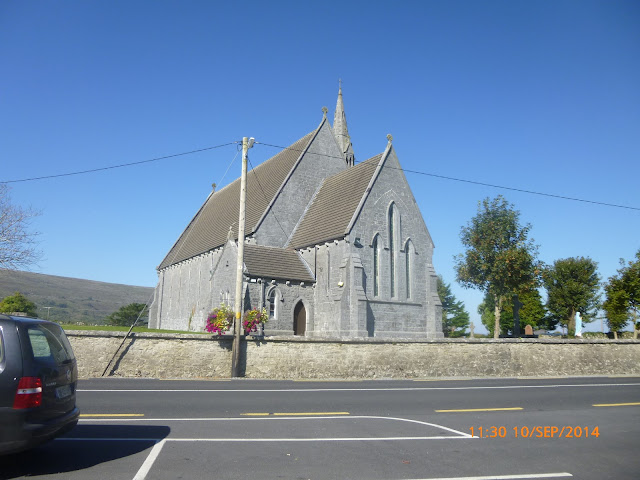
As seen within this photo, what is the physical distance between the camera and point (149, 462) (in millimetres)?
6473

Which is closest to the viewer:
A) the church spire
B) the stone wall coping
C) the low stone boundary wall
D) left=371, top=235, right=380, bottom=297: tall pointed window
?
the stone wall coping

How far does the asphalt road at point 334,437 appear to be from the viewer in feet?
20.8


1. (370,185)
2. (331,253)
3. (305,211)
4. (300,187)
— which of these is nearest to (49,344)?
(331,253)

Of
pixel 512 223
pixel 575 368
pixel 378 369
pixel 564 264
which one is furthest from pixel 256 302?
pixel 564 264

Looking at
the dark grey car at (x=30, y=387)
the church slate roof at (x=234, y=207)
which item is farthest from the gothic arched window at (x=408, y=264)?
the dark grey car at (x=30, y=387)

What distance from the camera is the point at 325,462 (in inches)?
264

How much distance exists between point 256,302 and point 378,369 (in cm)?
1043

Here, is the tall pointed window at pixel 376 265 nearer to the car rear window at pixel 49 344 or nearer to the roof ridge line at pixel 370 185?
the roof ridge line at pixel 370 185

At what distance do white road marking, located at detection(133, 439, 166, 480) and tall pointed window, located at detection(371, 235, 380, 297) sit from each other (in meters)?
23.7

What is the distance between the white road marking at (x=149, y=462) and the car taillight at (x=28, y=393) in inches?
57.6

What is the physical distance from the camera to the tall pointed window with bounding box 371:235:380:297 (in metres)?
30.6

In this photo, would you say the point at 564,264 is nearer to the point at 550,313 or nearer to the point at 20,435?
the point at 550,313

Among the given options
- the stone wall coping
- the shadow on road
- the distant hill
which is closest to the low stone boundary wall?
the stone wall coping

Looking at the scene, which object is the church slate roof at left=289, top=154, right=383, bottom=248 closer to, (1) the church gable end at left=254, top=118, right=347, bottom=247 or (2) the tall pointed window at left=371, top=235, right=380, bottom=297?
(1) the church gable end at left=254, top=118, right=347, bottom=247
